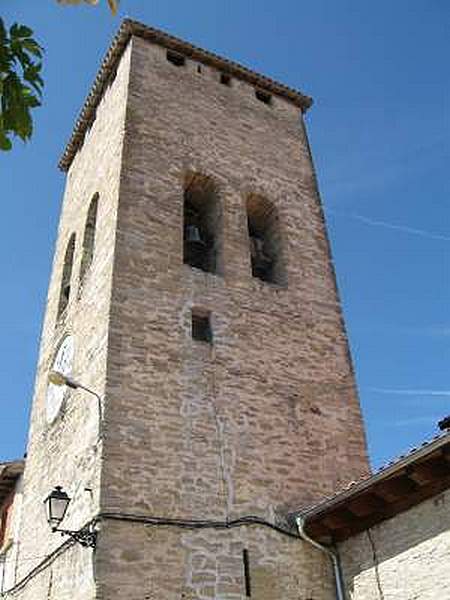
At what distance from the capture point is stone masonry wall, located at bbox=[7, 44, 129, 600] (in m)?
7.75

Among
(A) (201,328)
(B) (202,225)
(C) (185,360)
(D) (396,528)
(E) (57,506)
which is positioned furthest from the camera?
(B) (202,225)

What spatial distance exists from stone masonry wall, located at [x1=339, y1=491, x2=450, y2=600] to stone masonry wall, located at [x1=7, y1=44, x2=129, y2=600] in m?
2.90

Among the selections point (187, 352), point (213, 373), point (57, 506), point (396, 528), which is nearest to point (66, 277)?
point (187, 352)

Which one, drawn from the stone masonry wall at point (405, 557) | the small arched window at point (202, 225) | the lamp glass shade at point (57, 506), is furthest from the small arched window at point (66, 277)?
the stone masonry wall at point (405, 557)

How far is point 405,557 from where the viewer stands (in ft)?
23.2

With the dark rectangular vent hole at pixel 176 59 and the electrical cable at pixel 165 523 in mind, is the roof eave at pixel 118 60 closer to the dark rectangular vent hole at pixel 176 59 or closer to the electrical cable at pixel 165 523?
the dark rectangular vent hole at pixel 176 59

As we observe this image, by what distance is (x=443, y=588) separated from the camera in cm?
658

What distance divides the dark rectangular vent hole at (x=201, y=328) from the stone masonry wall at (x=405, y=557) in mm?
3288

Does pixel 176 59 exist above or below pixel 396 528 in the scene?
above

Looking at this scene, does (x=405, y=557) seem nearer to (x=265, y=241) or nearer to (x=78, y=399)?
(x=78, y=399)

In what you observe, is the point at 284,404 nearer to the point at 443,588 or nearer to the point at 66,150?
the point at 443,588

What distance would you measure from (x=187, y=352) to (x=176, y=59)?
25.3ft

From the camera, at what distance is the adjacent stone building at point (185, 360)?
753 centimetres

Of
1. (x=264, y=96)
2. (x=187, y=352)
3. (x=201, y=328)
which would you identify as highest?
(x=264, y=96)
